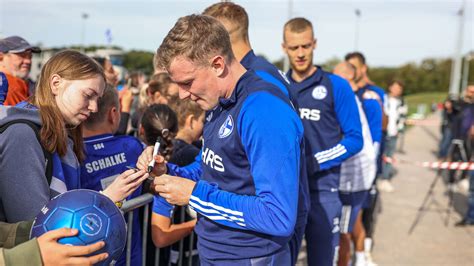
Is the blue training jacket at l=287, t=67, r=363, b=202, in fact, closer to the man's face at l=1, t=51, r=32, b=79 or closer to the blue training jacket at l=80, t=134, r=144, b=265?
the blue training jacket at l=80, t=134, r=144, b=265

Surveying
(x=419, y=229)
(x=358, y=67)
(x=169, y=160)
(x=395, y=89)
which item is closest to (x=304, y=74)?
(x=169, y=160)

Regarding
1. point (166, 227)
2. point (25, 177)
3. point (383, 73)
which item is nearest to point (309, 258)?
point (166, 227)

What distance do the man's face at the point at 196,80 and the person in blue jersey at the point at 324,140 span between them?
1.71m

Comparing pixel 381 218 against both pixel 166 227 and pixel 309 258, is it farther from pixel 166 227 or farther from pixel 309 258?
pixel 166 227

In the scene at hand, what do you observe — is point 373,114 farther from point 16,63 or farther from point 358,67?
point 16,63

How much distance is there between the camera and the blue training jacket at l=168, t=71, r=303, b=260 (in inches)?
75.7

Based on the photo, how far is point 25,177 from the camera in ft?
6.59

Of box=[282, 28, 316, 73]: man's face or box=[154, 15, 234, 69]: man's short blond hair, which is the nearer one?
box=[154, 15, 234, 69]: man's short blond hair

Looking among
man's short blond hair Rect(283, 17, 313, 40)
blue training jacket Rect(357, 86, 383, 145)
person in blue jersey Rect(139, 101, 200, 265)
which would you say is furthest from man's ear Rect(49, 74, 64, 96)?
blue training jacket Rect(357, 86, 383, 145)

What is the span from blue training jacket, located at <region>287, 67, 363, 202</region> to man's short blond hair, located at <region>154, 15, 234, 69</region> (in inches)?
66.8

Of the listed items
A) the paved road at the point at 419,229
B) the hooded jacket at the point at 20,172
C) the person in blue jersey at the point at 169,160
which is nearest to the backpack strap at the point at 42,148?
the hooded jacket at the point at 20,172

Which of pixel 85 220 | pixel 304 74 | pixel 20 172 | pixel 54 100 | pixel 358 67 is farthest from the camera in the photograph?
pixel 358 67

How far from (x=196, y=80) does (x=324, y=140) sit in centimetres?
192

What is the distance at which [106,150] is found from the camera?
2850 mm
